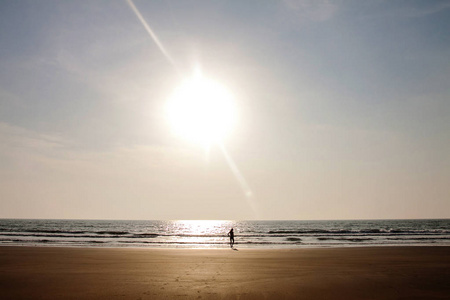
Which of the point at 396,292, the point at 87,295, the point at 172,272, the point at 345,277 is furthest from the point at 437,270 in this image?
the point at 87,295

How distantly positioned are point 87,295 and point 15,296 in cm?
225

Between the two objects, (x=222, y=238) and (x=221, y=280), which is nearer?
(x=221, y=280)

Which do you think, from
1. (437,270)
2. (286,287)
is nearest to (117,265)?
(286,287)

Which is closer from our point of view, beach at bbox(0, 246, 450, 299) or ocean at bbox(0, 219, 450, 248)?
beach at bbox(0, 246, 450, 299)

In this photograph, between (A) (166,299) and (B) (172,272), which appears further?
(B) (172,272)

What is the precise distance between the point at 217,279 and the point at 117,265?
731 centimetres

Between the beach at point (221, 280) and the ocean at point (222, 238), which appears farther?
the ocean at point (222, 238)

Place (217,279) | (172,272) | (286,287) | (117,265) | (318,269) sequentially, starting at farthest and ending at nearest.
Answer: (117,265) < (318,269) < (172,272) < (217,279) < (286,287)

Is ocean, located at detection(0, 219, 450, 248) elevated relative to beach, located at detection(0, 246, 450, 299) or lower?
elevated

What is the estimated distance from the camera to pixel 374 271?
15.5 meters

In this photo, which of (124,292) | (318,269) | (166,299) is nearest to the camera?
(166,299)

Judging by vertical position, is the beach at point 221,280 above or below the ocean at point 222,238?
below

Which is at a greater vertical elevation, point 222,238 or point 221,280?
point 222,238

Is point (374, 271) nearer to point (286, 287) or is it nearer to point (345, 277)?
point (345, 277)
